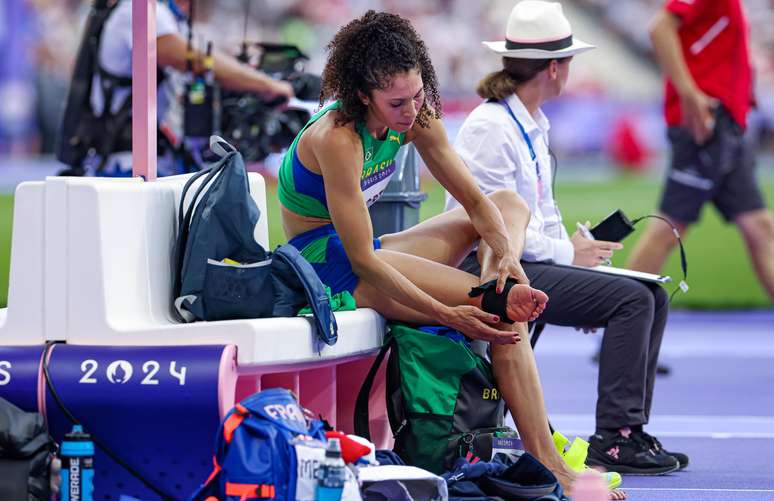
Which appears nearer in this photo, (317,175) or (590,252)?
(317,175)

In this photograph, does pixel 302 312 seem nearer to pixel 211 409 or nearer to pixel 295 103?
pixel 211 409

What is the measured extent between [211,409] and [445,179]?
1387mm

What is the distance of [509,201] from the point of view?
5090 millimetres

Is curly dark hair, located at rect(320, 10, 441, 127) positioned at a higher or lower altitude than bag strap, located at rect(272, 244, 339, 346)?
higher

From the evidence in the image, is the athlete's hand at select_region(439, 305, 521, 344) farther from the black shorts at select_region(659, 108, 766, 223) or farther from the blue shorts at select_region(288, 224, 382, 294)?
the black shorts at select_region(659, 108, 766, 223)

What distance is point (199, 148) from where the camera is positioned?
682 centimetres

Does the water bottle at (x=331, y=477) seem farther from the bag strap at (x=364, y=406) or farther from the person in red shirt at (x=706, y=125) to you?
the person in red shirt at (x=706, y=125)

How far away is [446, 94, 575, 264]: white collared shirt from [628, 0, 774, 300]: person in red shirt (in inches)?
91.7

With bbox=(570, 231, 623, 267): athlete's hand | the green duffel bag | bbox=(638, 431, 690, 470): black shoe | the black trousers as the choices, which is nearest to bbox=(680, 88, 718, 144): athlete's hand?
bbox=(570, 231, 623, 267): athlete's hand

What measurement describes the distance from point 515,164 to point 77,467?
6.63 feet

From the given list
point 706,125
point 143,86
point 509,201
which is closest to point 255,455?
point 143,86

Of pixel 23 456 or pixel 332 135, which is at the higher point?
pixel 332 135

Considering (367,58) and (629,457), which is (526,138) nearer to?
(367,58)

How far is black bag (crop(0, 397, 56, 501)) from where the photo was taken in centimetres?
386
